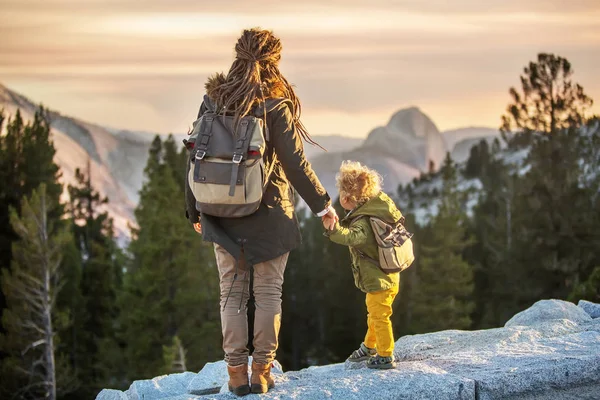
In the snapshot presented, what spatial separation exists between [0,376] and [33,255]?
425 centimetres

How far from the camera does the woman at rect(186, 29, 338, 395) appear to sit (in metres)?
5.93

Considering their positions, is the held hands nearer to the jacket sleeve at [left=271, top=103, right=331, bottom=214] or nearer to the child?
the jacket sleeve at [left=271, top=103, right=331, bottom=214]

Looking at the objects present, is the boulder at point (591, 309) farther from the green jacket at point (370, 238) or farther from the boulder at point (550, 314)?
the green jacket at point (370, 238)

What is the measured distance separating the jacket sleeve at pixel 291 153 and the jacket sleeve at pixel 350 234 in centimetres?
51

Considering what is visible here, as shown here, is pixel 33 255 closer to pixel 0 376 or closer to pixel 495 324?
pixel 0 376

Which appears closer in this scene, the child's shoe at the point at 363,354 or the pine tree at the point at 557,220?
the child's shoe at the point at 363,354

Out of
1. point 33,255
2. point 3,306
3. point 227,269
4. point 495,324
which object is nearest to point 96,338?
point 3,306

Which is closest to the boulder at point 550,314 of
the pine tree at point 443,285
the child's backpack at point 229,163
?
the child's backpack at point 229,163

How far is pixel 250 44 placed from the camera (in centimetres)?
593

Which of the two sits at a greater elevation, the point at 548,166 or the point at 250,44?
the point at 548,166

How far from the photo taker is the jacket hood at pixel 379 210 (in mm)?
6895

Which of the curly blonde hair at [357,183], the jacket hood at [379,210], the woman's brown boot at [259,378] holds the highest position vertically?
the curly blonde hair at [357,183]

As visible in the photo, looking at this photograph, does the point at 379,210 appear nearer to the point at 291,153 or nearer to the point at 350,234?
the point at 350,234

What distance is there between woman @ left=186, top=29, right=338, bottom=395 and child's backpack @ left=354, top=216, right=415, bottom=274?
69 cm
